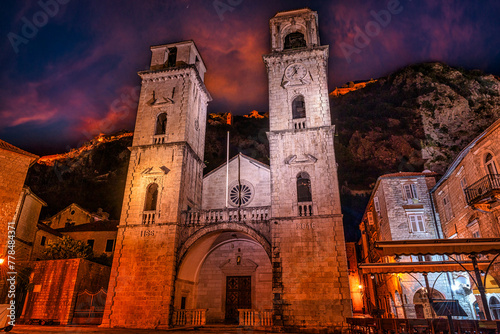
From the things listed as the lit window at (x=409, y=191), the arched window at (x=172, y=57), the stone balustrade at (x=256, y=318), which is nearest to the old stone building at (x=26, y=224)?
the arched window at (x=172, y=57)

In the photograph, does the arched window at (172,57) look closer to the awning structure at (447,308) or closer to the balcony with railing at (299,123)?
the balcony with railing at (299,123)

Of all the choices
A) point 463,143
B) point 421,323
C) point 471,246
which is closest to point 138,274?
point 421,323

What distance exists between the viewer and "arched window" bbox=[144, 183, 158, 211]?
17.9 meters

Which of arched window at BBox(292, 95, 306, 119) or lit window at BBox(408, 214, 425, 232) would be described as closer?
arched window at BBox(292, 95, 306, 119)

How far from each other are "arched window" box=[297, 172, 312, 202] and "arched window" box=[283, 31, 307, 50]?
9203 mm

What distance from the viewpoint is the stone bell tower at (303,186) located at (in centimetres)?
1421

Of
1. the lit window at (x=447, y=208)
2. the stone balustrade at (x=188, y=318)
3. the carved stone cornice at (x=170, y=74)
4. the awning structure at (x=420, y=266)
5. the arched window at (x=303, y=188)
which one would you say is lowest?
the stone balustrade at (x=188, y=318)

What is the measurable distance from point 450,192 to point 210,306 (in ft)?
48.7

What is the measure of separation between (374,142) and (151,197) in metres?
39.2

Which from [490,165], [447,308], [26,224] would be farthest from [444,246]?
[26,224]

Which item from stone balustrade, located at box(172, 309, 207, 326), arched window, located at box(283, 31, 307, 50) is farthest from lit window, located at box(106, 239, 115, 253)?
arched window, located at box(283, 31, 307, 50)

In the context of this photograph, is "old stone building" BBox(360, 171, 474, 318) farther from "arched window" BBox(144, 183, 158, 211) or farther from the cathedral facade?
"arched window" BBox(144, 183, 158, 211)

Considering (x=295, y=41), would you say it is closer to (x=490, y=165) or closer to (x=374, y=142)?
(x=490, y=165)

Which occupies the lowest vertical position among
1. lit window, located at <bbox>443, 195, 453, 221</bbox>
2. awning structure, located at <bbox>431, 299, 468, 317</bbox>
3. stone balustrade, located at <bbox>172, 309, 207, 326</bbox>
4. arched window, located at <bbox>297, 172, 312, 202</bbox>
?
stone balustrade, located at <bbox>172, 309, 207, 326</bbox>
